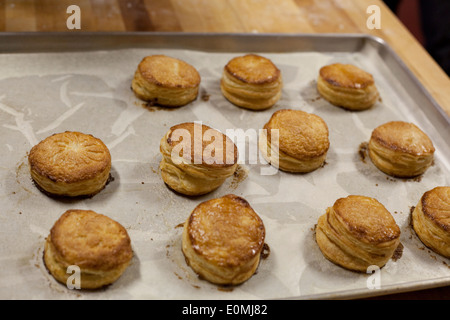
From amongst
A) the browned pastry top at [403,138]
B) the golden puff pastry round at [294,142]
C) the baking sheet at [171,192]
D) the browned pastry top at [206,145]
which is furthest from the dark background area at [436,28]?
the browned pastry top at [206,145]

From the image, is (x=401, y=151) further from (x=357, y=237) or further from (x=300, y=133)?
(x=357, y=237)

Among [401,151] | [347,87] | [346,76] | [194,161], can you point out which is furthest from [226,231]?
[346,76]

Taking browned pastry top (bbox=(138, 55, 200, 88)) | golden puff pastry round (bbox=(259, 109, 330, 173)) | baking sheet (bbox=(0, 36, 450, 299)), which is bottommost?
baking sheet (bbox=(0, 36, 450, 299))

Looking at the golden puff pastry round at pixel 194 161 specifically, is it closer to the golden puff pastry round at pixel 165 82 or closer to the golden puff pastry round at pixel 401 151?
the golden puff pastry round at pixel 165 82

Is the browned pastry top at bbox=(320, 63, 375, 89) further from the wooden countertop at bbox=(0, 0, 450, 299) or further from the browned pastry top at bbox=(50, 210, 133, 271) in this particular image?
the browned pastry top at bbox=(50, 210, 133, 271)

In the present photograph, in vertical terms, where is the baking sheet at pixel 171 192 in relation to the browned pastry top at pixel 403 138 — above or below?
below

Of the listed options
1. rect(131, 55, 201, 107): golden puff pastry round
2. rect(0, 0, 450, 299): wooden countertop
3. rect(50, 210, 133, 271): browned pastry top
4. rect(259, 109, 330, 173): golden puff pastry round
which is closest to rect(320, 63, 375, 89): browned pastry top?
rect(259, 109, 330, 173): golden puff pastry round
